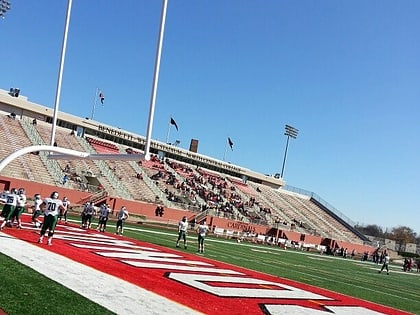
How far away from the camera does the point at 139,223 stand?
36312 mm

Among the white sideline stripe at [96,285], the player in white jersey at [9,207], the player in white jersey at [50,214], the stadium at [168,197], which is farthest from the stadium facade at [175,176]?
the white sideline stripe at [96,285]

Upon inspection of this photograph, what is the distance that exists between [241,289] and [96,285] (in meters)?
3.99

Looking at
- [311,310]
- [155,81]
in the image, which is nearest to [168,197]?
[311,310]

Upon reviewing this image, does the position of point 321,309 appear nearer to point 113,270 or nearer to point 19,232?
point 113,270

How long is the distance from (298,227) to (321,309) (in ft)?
149

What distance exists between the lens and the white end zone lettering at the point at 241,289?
36.0 feet

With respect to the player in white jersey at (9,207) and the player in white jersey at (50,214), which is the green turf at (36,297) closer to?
the player in white jersey at (50,214)

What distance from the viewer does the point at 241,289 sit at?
38.9ft

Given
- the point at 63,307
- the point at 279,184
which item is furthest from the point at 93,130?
the point at 63,307

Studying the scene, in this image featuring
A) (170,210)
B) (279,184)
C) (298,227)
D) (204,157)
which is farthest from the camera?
(279,184)

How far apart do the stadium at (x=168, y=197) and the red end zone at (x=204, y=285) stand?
0.10 metres

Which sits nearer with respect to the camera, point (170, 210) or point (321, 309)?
point (321, 309)

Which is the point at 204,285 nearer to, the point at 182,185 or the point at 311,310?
the point at 311,310

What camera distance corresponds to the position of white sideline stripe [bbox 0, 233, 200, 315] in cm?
791
